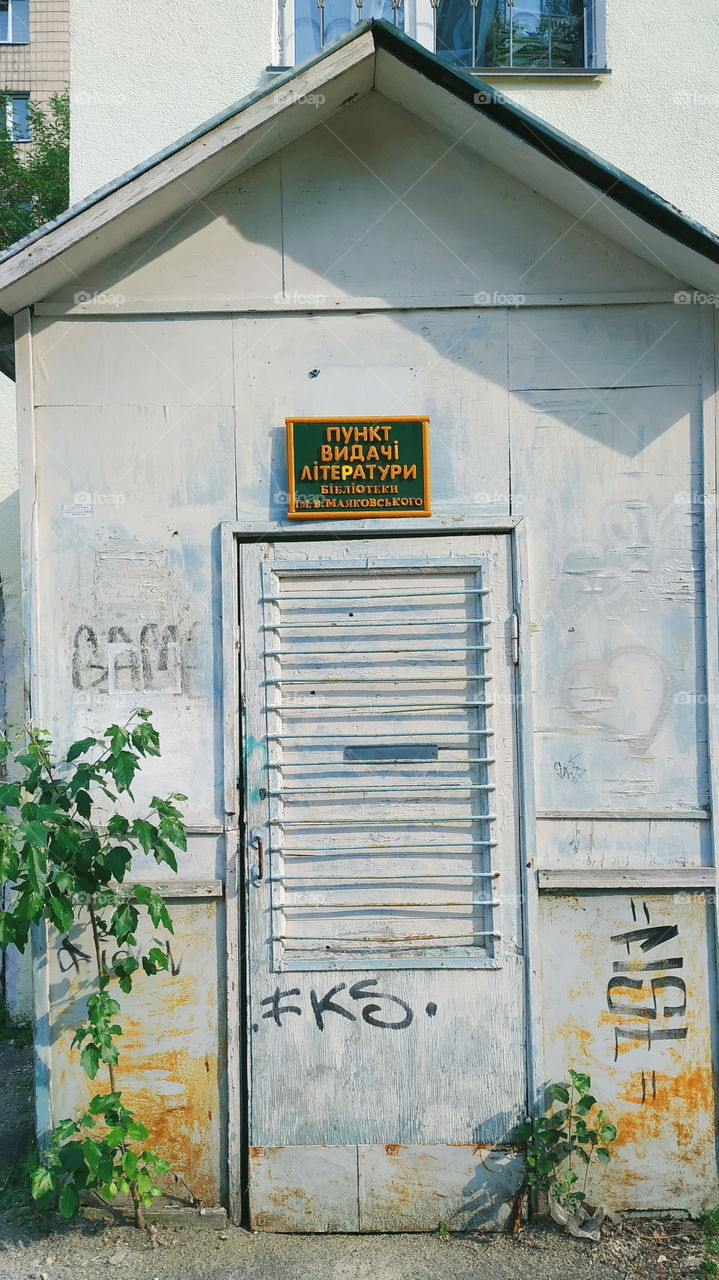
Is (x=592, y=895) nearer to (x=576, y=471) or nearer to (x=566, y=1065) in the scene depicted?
(x=566, y=1065)

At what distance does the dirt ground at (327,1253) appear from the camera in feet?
11.5

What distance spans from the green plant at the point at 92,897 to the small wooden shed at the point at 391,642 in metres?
0.22

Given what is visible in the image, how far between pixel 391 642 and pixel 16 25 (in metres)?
20.9

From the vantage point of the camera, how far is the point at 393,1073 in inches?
150

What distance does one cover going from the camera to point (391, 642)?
12.7ft

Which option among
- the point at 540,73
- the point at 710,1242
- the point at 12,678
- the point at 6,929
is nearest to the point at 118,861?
the point at 6,929

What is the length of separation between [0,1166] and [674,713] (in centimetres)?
391

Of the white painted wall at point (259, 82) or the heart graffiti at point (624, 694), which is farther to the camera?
the white painted wall at point (259, 82)

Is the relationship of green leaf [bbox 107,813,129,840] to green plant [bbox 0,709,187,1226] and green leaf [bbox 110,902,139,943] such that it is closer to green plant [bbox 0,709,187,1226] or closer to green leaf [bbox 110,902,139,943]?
green plant [bbox 0,709,187,1226]

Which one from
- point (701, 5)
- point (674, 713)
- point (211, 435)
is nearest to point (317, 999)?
point (674, 713)

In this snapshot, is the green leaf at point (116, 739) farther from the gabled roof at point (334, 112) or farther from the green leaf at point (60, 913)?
the gabled roof at point (334, 112)

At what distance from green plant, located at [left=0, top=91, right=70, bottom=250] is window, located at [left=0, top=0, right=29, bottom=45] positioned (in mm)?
8889

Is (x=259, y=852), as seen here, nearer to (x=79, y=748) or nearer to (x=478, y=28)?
(x=79, y=748)

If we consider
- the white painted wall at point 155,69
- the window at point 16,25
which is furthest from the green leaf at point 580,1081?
the window at point 16,25
